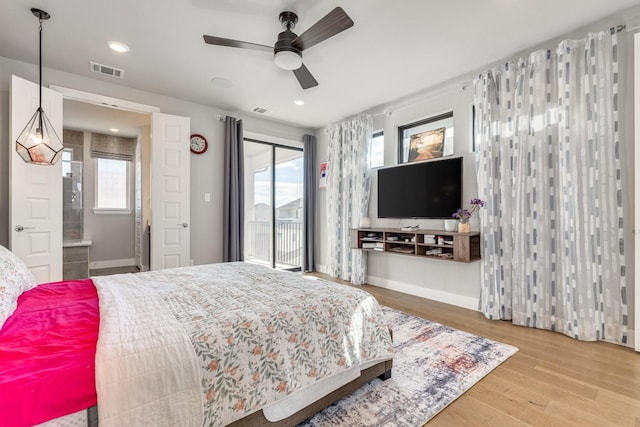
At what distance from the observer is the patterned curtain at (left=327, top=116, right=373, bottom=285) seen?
14.6ft

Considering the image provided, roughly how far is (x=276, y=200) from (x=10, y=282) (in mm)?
3953

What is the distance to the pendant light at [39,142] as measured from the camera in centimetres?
266

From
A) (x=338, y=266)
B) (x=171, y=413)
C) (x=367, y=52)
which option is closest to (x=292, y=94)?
(x=367, y=52)

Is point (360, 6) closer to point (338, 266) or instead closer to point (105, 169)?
point (338, 266)

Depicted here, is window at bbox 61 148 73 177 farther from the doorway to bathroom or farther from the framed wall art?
the framed wall art

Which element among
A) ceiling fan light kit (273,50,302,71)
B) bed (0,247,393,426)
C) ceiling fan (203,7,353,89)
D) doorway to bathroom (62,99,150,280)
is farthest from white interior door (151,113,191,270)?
ceiling fan light kit (273,50,302,71)

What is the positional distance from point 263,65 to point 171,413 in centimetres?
308

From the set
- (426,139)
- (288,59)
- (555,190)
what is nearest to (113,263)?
(288,59)

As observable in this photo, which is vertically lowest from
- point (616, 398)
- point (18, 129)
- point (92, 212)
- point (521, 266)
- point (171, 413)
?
point (616, 398)

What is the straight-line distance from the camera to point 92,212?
5.47m

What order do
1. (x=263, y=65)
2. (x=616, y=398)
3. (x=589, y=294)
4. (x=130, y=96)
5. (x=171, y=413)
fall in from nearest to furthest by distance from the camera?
(x=171, y=413), (x=616, y=398), (x=589, y=294), (x=263, y=65), (x=130, y=96)

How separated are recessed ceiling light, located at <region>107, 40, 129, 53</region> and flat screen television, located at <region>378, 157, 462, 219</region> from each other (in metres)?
3.24

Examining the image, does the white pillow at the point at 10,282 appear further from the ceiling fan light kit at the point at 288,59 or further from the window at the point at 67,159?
the window at the point at 67,159

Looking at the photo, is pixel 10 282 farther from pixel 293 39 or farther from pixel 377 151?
pixel 377 151
